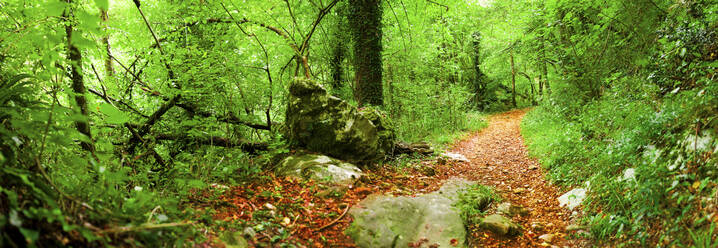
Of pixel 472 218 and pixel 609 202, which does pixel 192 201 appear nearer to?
pixel 472 218

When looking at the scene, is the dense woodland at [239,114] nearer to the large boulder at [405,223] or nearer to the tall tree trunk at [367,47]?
the tall tree trunk at [367,47]

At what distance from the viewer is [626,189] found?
3.33 metres

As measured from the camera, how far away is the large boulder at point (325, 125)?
5.32 metres

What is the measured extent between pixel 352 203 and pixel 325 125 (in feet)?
5.67

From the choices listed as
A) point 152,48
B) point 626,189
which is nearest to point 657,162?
point 626,189

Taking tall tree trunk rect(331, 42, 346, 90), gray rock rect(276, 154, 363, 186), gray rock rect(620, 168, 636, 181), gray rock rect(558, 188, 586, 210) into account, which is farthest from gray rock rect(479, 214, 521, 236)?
tall tree trunk rect(331, 42, 346, 90)

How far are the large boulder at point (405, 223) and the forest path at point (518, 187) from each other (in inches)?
11.3

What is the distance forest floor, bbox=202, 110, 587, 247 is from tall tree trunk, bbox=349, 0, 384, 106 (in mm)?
2420

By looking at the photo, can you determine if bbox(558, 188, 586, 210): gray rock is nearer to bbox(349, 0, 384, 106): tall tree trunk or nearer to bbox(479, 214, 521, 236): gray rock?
bbox(479, 214, 521, 236): gray rock

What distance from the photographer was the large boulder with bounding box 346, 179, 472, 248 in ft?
10.9

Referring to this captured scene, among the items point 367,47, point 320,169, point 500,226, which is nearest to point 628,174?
point 500,226

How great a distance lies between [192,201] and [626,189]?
4556 mm

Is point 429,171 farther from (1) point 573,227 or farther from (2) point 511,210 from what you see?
(1) point 573,227

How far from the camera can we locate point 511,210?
174 inches
